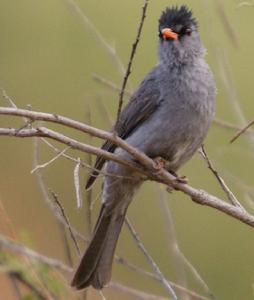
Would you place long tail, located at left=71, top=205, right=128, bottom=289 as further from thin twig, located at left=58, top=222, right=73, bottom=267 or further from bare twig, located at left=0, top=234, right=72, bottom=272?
bare twig, located at left=0, top=234, right=72, bottom=272

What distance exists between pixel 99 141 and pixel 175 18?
2307mm

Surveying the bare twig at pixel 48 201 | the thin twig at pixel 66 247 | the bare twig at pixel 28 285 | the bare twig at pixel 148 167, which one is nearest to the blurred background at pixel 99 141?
the bare twig at pixel 148 167

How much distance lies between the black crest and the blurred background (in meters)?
1.76

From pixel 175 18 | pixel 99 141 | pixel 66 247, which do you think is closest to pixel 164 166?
pixel 175 18

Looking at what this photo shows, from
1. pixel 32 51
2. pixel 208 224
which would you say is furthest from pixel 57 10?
pixel 208 224

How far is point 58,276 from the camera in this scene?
546 centimetres

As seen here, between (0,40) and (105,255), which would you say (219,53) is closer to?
(105,255)

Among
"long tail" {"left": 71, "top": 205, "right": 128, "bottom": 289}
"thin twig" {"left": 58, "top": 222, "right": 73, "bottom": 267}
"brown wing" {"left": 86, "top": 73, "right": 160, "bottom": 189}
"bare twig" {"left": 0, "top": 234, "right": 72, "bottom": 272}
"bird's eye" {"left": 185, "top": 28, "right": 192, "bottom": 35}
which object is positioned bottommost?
"long tail" {"left": 71, "top": 205, "right": 128, "bottom": 289}

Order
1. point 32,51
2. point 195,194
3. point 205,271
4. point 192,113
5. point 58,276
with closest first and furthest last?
point 58,276, point 195,194, point 192,113, point 205,271, point 32,51

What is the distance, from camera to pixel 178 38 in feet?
21.9

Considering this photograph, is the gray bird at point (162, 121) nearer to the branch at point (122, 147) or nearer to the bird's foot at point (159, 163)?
the bird's foot at point (159, 163)

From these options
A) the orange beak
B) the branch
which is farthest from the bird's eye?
the branch

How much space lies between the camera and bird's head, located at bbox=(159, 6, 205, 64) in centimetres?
661

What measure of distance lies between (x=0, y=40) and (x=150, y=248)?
271 centimetres
